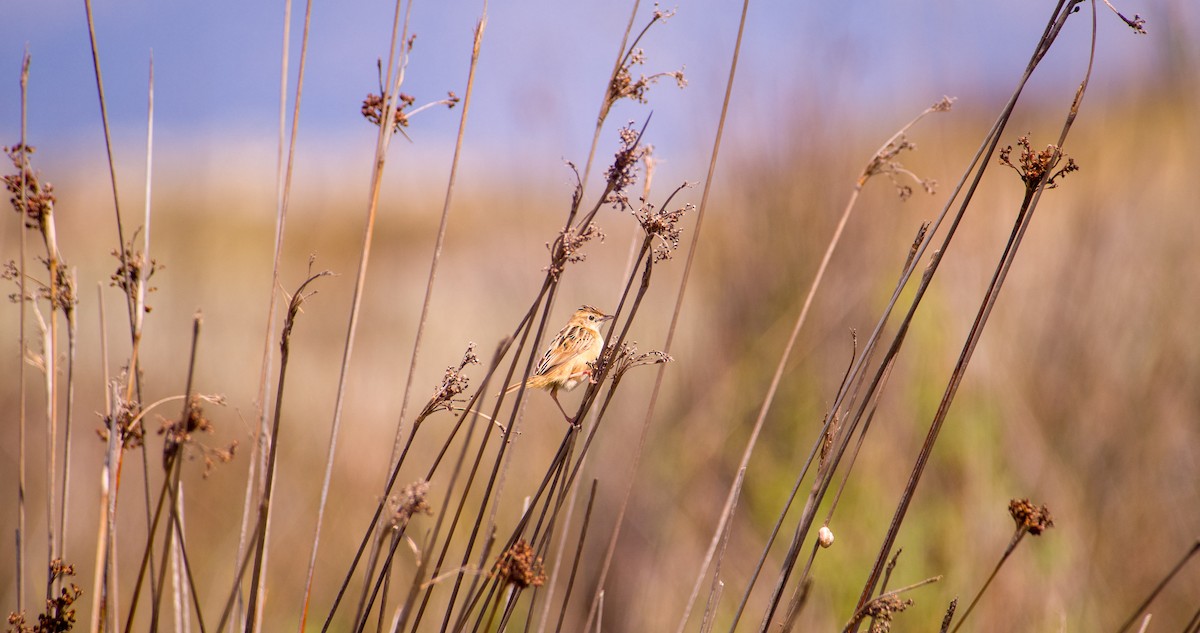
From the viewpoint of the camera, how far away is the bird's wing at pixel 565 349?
218 cm

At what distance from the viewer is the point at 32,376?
689 centimetres

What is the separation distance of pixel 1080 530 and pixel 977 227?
223 centimetres

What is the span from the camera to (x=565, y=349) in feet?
7.23

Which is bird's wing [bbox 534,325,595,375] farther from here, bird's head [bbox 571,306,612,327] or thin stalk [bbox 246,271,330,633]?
thin stalk [bbox 246,271,330,633]

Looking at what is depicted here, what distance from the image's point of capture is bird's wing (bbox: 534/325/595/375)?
7.15 ft

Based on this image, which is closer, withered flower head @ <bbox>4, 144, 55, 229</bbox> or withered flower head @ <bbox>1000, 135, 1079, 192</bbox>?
withered flower head @ <bbox>1000, 135, 1079, 192</bbox>

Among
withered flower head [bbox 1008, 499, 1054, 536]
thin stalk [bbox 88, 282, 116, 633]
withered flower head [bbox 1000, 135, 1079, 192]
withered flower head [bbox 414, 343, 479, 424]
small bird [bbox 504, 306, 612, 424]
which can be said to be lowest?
thin stalk [bbox 88, 282, 116, 633]

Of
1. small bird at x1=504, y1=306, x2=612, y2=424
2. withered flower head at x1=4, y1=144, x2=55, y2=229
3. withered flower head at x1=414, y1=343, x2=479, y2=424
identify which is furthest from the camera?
small bird at x1=504, y1=306, x2=612, y2=424

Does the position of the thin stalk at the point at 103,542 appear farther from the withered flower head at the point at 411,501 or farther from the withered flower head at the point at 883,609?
the withered flower head at the point at 883,609

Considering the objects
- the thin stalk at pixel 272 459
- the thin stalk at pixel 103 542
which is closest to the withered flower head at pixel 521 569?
the thin stalk at pixel 272 459

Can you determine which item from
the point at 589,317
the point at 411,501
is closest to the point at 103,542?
the point at 411,501

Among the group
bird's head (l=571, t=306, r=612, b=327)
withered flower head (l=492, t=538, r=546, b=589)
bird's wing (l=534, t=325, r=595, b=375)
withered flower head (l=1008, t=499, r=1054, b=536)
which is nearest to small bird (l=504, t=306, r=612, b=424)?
bird's wing (l=534, t=325, r=595, b=375)

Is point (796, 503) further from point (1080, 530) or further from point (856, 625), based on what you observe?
point (856, 625)

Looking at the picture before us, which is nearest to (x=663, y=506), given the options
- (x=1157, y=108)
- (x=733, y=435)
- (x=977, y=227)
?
(x=733, y=435)
